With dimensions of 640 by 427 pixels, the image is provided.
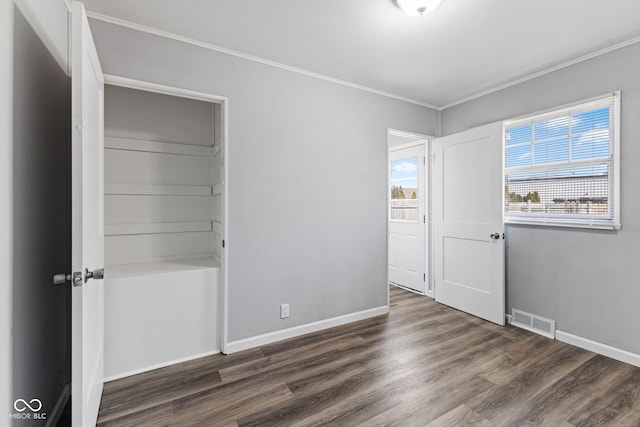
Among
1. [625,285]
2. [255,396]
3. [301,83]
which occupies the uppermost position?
[301,83]

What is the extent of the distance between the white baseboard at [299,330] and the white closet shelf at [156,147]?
1.81 meters

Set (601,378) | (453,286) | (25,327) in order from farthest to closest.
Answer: (453,286)
(601,378)
(25,327)

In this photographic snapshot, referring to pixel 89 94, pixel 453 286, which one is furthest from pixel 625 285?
pixel 89 94

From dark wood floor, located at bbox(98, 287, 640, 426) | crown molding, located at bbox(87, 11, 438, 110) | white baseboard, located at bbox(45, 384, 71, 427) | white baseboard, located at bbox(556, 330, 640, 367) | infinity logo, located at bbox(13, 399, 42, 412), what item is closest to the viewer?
infinity logo, located at bbox(13, 399, 42, 412)

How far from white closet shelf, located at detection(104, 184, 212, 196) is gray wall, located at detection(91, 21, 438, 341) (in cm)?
70

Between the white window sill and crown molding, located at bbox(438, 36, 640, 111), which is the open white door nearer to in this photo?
the white window sill

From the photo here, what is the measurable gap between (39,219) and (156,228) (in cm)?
132

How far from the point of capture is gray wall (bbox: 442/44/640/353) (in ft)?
7.80

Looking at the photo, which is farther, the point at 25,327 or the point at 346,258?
the point at 346,258

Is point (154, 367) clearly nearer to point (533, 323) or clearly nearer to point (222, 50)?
point (222, 50)

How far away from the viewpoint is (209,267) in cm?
257

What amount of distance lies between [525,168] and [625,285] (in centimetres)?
126

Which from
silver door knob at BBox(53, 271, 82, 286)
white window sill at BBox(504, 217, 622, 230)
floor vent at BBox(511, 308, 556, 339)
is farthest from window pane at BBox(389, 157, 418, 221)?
silver door knob at BBox(53, 271, 82, 286)

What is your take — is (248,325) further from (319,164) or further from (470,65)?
(470,65)
